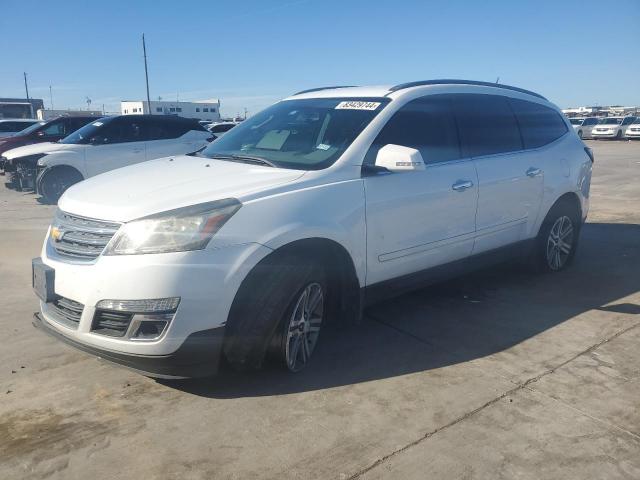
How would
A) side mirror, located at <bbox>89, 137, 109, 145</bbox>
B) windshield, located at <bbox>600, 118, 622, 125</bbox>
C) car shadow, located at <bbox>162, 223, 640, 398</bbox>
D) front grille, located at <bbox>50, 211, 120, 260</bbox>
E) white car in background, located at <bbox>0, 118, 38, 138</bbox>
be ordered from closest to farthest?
front grille, located at <bbox>50, 211, 120, 260</bbox>
car shadow, located at <bbox>162, 223, 640, 398</bbox>
side mirror, located at <bbox>89, 137, 109, 145</bbox>
white car in background, located at <bbox>0, 118, 38, 138</bbox>
windshield, located at <bbox>600, 118, 622, 125</bbox>

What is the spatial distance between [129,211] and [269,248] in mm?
796

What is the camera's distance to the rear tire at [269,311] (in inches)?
125

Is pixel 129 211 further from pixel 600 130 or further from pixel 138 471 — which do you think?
pixel 600 130

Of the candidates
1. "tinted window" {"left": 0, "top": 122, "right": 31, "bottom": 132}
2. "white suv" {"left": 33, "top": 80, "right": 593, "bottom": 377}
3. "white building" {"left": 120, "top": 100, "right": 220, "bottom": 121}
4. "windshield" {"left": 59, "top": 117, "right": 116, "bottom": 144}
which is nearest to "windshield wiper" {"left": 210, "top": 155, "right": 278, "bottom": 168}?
"white suv" {"left": 33, "top": 80, "right": 593, "bottom": 377}

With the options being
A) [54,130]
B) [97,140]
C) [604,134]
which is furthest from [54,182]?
[604,134]

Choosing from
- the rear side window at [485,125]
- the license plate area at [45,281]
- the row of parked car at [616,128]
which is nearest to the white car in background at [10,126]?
the license plate area at [45,281]

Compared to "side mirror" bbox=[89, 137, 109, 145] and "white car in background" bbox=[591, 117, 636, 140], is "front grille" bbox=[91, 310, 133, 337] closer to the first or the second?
"side mirror" bbox=[89, 137, 109, 145]

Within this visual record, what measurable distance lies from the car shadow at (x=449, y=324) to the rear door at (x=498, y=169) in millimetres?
568

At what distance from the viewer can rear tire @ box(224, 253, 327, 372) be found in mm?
3168

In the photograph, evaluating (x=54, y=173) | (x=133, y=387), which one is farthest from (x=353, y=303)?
(x=54, y=173)

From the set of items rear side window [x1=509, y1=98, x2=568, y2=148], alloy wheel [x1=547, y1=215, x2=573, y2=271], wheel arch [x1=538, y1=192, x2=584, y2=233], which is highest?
rear side window [x1=509, y1=98, x2=568, y2=148]

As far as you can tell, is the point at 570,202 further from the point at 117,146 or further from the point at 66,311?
the point at 117,146

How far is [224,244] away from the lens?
3.05 meters

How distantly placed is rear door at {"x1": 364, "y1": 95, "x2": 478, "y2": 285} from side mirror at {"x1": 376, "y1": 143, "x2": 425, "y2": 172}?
123 millimetres
